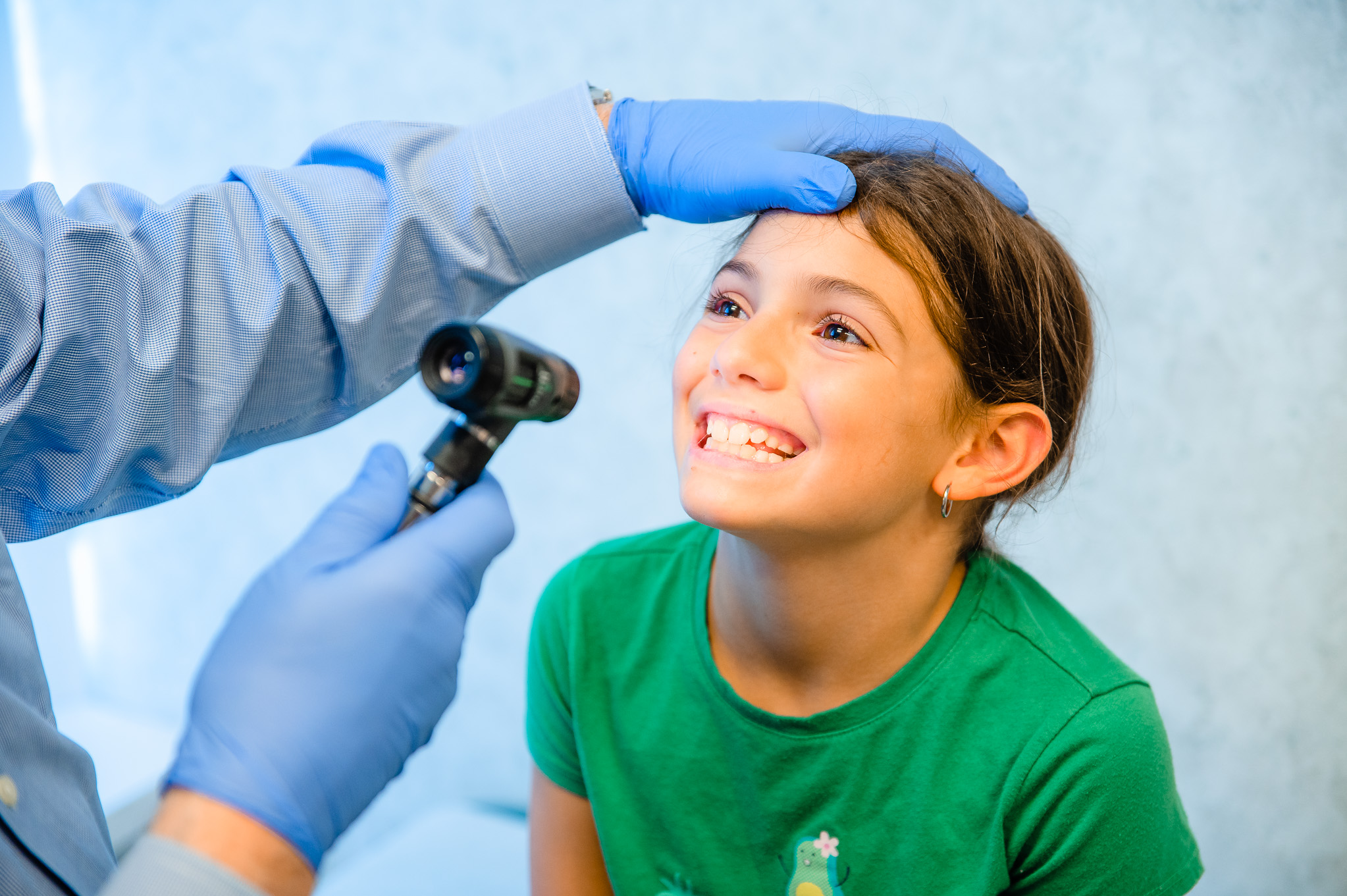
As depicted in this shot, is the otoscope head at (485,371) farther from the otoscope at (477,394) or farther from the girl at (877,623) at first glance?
the girl at (877,623)

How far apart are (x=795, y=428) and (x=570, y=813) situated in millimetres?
612

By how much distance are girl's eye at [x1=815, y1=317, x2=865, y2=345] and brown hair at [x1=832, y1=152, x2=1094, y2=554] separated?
0.08 metres

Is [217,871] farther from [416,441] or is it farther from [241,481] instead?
[241,481]

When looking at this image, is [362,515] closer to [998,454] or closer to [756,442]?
[756,442]

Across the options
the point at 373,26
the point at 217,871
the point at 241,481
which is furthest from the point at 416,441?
the point at 217,871

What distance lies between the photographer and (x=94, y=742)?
220 centimetres

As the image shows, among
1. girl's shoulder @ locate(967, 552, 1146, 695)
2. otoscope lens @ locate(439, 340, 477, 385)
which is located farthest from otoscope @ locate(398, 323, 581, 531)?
girl's shoulder @ locate(967, 552, 1146, 695)

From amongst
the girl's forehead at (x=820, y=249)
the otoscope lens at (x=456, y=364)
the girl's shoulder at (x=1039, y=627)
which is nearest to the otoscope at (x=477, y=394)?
the otoscope lens at (x=456, y=364)

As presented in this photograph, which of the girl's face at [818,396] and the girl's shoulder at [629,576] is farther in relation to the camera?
the girl's shoulder at [629,576]

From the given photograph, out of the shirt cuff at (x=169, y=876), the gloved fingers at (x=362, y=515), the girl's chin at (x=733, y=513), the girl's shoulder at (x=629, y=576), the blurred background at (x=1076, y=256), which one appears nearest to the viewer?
the shirt cuff at (x=169, y=876)

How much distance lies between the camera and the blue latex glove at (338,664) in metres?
0.71

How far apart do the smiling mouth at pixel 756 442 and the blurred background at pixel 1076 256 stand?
0.51 m

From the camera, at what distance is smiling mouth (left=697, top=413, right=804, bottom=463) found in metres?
0.94

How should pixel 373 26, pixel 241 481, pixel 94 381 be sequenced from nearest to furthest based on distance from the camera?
1. pixel 94 381
2. pixel 373 26
3. pixel 241 481
